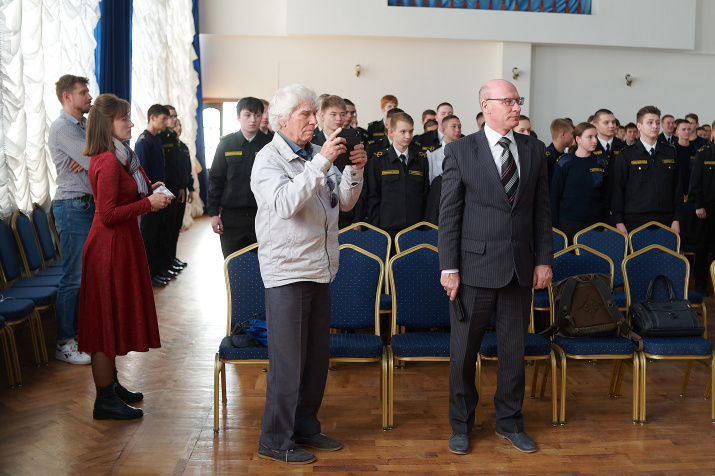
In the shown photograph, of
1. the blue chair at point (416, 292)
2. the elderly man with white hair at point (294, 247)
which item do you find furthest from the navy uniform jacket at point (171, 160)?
the elderly man with white hair at point (294, 247)

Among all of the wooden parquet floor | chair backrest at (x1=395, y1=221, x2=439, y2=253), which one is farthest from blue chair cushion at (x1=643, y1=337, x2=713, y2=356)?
chair backrest at (x1=395, y1=221, x2=439, y2=253)

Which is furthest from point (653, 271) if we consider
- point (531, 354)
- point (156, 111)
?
point (156, 111)

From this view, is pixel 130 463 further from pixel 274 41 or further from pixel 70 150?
pixel 274 41

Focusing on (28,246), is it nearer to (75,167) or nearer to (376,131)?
(75,167)

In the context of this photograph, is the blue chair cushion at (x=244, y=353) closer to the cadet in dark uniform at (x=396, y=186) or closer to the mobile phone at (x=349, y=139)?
the mobile phone at (x=349, y=139)

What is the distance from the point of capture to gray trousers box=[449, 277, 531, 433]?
127 inches

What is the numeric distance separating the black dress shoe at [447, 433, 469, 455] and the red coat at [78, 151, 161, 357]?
5.35ft

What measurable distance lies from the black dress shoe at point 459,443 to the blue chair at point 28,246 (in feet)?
9.89

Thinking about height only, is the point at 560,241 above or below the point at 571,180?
below

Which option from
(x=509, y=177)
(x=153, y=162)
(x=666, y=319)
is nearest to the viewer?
(x=509, y=177)

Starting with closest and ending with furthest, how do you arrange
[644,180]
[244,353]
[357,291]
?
1. [244,353]
2. [357,291]
3. [644,180]

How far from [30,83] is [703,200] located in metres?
6.22

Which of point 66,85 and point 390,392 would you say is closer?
point 390,392

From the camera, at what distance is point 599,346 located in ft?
11.7
